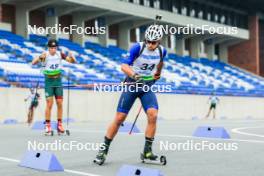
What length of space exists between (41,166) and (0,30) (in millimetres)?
24407

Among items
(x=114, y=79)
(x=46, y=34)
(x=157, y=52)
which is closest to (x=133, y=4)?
(x=46, y=34)

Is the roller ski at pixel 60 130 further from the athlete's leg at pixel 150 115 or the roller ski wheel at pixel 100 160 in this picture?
the roller ski wheel at pixel 100 160

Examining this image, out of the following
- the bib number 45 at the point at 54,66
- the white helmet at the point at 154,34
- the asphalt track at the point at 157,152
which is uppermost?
the white helmet at the point at 154,34

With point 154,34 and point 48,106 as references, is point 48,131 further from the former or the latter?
point 154,34

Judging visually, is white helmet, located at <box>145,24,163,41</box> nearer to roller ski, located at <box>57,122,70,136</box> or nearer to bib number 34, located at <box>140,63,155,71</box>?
bib number 34, located at <box>140,63,155,71</box>

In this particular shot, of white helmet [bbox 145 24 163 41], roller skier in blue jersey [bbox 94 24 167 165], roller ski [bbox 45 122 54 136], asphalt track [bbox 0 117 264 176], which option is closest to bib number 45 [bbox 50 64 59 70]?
roller ski [bbox 45 122 54 136]

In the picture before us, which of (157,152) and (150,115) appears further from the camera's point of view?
(157,152)

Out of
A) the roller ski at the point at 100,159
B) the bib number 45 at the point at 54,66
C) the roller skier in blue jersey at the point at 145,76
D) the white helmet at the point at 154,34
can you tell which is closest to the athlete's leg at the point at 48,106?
the bib number 45 at the point at 54,66

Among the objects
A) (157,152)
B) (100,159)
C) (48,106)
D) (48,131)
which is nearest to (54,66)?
(48,106)

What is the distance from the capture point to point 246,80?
4300 cm

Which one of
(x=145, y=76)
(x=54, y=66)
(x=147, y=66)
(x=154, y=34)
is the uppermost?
(x=154, y=34)

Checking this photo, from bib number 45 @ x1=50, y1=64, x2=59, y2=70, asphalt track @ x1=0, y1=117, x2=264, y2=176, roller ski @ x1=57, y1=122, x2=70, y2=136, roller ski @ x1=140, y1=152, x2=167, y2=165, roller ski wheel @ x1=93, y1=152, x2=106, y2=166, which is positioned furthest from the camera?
roller ski @ x1=57, y1=122, x2=70, y2=136

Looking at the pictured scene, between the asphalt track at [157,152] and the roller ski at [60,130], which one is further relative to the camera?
the roller ski at [60,130]

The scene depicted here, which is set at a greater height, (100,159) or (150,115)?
(150,115)
